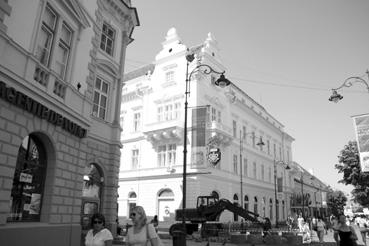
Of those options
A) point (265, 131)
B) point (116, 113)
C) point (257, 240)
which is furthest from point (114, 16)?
point (265, 131)

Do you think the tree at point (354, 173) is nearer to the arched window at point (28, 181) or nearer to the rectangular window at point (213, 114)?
the rectangular window at point (213, 114)

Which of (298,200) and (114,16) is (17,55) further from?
(298,200)

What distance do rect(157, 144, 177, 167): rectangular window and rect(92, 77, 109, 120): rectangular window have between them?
18647 millimetres

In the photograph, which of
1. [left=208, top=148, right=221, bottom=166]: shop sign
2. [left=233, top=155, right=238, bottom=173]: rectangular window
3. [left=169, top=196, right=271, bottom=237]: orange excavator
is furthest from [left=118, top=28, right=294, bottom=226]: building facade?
[left=169, top=196, right=271, bottom=237]: orange excavator

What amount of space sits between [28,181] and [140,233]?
7367 mm

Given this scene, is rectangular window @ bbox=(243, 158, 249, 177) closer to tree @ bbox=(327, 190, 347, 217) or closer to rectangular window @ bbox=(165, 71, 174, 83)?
rectangular window @ bbox=(165, 71, 174, 83)

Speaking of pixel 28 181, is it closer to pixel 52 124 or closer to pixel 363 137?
pixel 52 124

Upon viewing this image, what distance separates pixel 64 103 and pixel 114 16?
319 inches

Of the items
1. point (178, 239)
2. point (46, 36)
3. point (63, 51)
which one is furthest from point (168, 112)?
point (178, 239)

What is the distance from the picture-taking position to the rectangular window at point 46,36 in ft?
37.5

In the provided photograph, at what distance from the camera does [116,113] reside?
715 inches

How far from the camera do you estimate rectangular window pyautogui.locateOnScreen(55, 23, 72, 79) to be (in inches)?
497

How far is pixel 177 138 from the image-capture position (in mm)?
35031

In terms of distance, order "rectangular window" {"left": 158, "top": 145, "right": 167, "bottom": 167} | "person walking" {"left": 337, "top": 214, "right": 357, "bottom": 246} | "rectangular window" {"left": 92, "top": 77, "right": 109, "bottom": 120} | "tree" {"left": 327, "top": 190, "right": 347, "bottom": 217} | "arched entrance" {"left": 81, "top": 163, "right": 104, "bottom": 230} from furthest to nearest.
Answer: "tree" {"left": 327, "top": 190, "right": 347, "bottom": 217} → "rectangular window" {"left": 158, "top": 145, "right": 167, "bottom": 167} → "rectangular window" {"left": 92, "top": 77, "right": 109, "bottom": 120} → "arched entrance" {"left": 81, "top": 163, "right": 104, "bottom": 230} → "person walking" {"left": 337, "top": 214, "right": 357, "bottom": 246}
